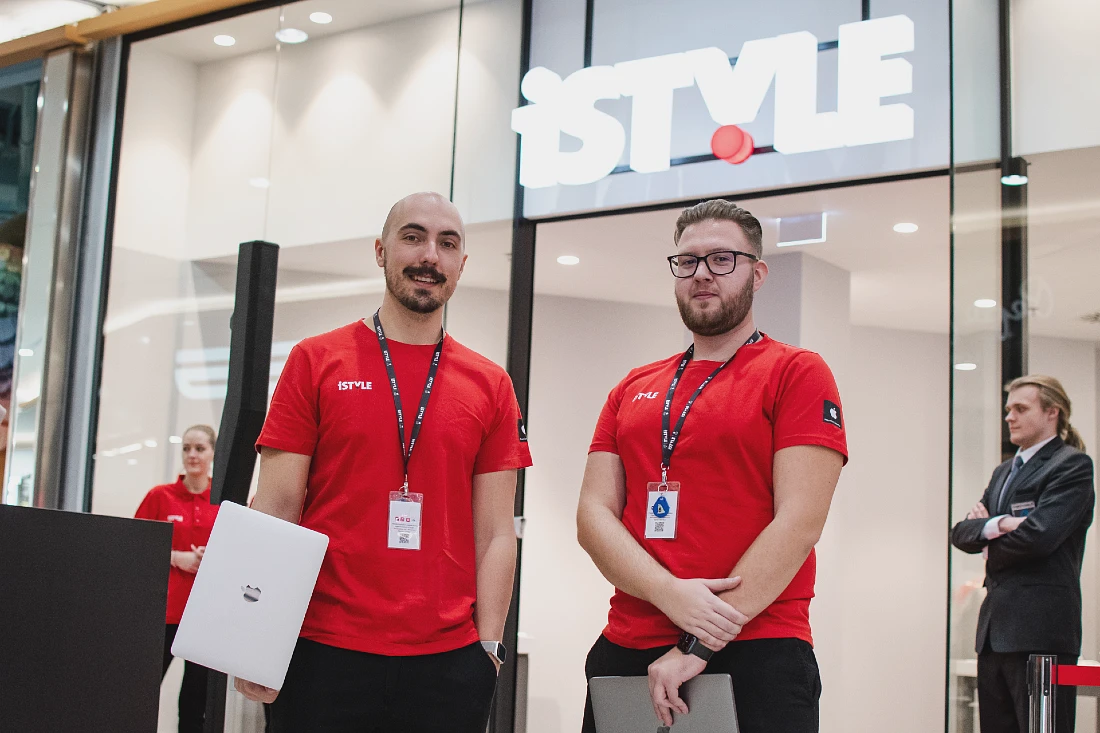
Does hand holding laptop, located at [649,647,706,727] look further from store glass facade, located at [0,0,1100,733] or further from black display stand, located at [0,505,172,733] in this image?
store glass facade, located at [0,0,1100,733]

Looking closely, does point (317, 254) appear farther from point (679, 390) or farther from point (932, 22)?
point (679, 390)

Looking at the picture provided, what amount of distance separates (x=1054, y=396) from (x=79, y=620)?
350 cm

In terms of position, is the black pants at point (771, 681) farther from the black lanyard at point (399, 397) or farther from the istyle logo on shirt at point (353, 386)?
the istyle logo on shirt at point (353, 386)

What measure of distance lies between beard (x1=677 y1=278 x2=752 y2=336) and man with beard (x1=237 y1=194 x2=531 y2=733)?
0.46m

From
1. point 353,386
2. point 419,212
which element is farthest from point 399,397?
point 419,212

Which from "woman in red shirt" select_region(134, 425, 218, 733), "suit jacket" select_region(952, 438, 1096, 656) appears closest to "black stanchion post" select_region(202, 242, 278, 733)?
"woman in red shirt" select_region(134, 425, 218, 733)

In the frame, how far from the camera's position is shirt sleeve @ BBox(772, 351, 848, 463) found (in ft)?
6.89

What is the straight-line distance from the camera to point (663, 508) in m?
2.16

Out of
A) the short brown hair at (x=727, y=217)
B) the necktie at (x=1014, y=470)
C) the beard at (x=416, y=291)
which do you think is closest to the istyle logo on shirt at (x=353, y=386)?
the beard at (x=416, y=291)

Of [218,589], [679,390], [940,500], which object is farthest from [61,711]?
[940,500]

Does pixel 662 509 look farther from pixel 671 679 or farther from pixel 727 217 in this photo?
pixel 727 217

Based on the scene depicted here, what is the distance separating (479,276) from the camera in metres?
5.66

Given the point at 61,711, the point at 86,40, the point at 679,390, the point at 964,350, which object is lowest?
the point at 61,711

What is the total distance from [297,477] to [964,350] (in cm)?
275
